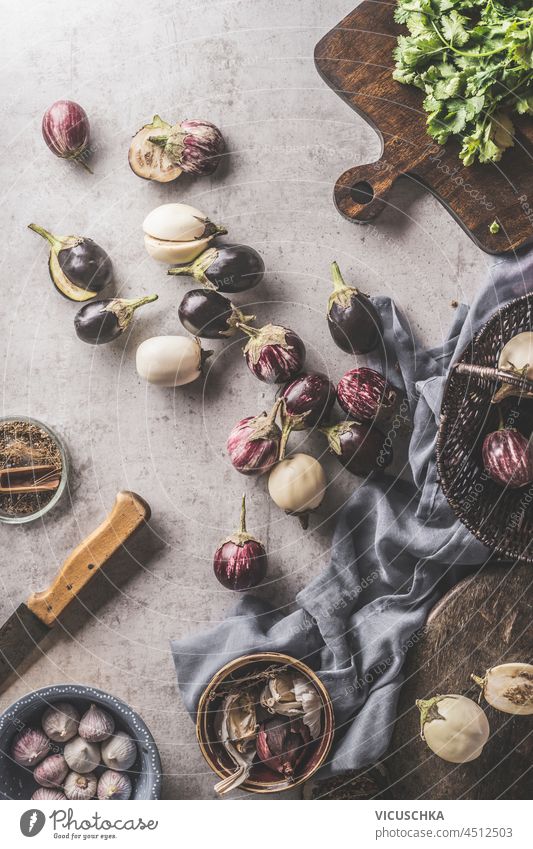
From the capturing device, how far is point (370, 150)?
0.96 m

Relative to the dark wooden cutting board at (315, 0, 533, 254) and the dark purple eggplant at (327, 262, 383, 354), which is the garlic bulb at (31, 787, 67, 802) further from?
the dark wooden cutting board at (315, 0, 533, 254)

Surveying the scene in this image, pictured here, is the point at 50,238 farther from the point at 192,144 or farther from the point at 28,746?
the point at 28,746

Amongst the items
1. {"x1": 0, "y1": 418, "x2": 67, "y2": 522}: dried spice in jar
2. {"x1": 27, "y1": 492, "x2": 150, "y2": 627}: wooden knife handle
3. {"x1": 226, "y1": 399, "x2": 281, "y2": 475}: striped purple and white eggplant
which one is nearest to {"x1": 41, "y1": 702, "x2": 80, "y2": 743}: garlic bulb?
{"x1": 27, "y1": 492, "x2": 150, "y2": 627}: wooden knife handle

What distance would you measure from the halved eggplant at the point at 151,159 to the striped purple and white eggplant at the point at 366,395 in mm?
352

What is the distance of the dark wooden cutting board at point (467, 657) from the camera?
88 cm

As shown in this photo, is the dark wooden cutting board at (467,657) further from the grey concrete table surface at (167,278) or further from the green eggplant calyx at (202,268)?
the green eggplant calyx at (202,268)

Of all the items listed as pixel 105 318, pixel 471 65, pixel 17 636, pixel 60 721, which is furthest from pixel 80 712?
pixel 471 65

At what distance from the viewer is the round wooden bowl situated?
0.86 m

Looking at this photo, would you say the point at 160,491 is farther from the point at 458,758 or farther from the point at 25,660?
the point at 458,758

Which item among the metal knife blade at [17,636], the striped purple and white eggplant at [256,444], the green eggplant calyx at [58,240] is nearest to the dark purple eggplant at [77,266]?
the green eggplant calyx at [58,240]

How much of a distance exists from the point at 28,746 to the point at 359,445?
55 centimetres

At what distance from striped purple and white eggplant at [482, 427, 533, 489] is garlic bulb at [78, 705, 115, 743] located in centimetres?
55

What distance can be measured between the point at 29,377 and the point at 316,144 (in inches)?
19.3
